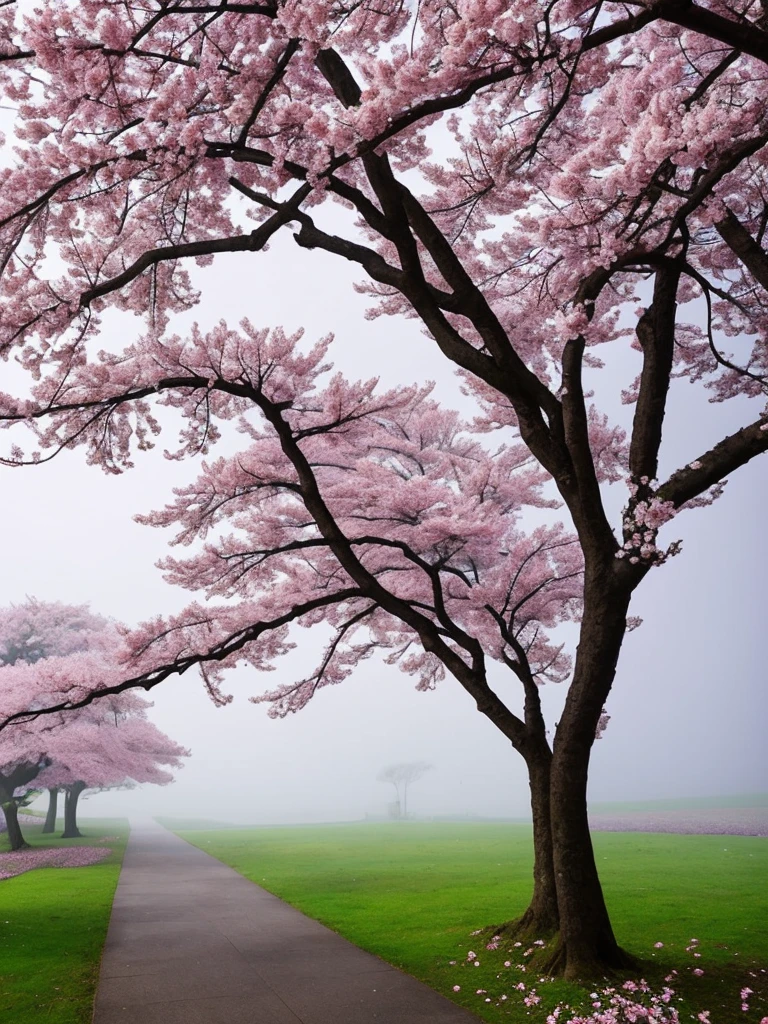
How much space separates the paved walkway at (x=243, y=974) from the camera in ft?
18.9

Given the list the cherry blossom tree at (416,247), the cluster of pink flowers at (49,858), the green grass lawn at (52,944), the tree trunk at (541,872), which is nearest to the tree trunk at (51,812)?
the cluster of pink flowers at (49,858)

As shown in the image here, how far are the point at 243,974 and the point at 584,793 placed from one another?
12.1 feet

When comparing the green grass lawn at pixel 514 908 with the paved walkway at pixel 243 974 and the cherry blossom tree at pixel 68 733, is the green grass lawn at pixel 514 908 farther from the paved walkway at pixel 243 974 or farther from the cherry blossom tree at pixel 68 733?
the cherry blossom tree at pixel 68 733

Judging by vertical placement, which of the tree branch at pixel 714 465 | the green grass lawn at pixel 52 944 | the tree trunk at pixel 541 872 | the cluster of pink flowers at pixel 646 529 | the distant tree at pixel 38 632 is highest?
the distant tree at pixel 38 632

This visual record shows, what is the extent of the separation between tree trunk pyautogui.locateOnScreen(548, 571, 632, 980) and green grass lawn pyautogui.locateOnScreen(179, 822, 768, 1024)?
1.37ft

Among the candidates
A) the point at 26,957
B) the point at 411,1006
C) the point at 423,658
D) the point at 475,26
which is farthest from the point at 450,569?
the point at 475,26

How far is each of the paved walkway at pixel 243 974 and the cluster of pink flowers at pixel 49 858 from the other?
9218 mm

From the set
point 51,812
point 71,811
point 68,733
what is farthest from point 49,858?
point 51,812

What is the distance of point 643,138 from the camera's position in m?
4.43

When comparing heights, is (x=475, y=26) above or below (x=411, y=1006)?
above

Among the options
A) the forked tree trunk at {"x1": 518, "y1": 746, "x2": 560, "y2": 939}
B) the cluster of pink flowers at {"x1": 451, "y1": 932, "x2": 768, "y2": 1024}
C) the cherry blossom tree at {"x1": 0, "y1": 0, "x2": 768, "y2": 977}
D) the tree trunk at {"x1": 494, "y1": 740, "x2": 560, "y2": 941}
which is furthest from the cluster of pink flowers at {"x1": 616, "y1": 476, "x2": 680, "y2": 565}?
the cluster of pink flowers at {"x1": 451, "y1": 932, "x2": 768, "y2": 1024}

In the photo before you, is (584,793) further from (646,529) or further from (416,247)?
(416,247)

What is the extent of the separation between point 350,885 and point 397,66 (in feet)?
45.9

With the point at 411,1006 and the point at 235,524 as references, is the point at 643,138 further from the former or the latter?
the point at 235,524
